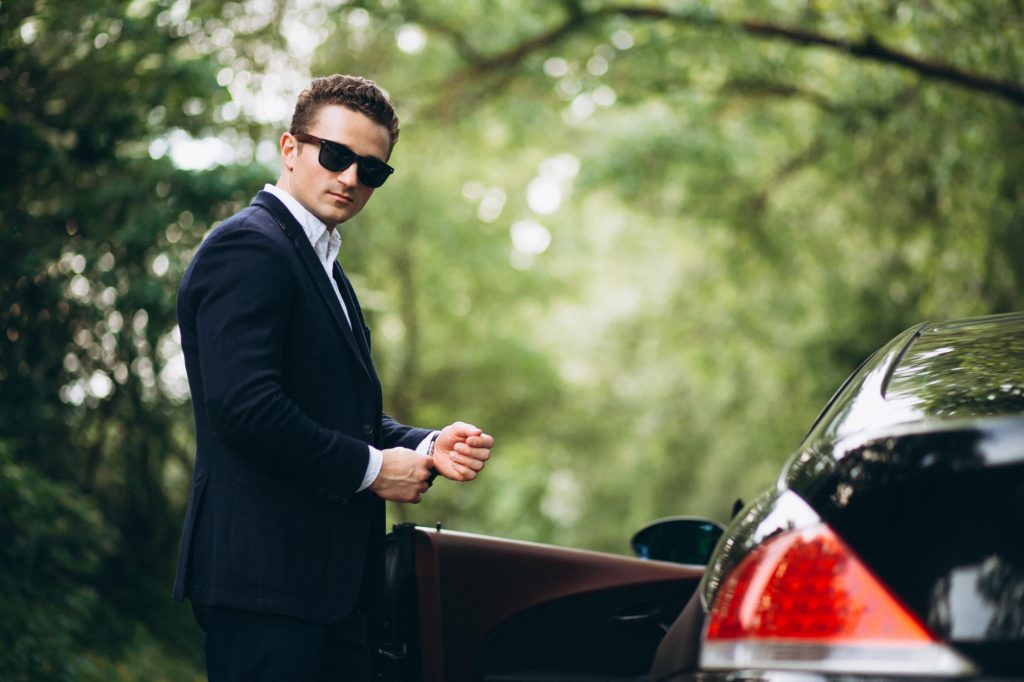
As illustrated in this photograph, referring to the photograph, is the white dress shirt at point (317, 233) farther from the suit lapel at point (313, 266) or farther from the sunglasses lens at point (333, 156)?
the sunglasses lens at point (333, 156)

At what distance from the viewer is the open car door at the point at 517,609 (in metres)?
2.95

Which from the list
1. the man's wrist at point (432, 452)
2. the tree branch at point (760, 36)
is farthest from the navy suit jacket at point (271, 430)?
the tree branch at point (760, 36)

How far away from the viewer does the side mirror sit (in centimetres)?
360

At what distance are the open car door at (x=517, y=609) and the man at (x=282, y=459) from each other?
144 millimetres

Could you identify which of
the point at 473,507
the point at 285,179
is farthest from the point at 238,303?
the point at 473,507

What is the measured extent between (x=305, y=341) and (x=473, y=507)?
71.5ft

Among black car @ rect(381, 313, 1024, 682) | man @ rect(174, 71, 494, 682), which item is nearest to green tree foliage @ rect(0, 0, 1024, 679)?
man @ rect(174, 71, 494, 682)

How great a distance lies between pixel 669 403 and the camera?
1775 cm

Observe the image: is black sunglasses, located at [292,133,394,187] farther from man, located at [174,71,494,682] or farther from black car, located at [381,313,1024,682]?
black car, located at [381,313,1024,682]

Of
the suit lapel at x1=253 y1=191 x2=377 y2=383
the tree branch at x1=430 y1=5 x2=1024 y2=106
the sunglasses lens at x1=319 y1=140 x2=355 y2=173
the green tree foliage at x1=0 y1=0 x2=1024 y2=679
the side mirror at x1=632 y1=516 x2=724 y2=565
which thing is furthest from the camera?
the tree branch at x1=430 y1=5 x2=1024 y2=106

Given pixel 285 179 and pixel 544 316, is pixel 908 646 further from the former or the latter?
pixel 544 316

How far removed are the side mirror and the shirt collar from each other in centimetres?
138

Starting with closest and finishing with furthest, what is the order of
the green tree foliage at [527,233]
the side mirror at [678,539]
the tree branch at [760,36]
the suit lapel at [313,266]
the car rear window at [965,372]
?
the car rear window at [965,372]
the suit lapel at [313,266]
the side mirror at [678,539]
the green tree foliage at [527,233]
the tree branch at [760,36]

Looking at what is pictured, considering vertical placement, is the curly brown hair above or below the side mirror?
above
